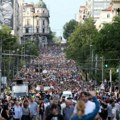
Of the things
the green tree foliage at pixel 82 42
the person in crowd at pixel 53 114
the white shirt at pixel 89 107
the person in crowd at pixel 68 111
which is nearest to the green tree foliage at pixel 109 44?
the green tree foliage at pixel 82 42

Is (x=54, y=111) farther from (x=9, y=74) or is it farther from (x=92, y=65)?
(x=92, y=65)

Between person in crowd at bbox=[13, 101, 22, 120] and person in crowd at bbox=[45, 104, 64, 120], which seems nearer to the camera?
person in crowd at bbox=[45, 104, 64, 120]

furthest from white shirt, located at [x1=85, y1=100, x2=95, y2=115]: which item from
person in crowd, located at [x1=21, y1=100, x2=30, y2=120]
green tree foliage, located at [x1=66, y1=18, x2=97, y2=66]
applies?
green tree foliage, located at [x1=66, y1=18, x2=97, y2=66]

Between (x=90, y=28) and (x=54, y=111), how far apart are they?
118 metres

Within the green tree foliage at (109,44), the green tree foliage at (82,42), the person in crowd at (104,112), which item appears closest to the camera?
the person in crowd at (104,112)

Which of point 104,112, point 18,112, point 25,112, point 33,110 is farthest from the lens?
point 104,112

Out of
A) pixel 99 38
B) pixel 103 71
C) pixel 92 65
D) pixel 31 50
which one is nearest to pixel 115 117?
pixel 99 38

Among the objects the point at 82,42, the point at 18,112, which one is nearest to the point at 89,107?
the point at 18,112

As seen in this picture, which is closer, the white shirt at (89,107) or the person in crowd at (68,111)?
the white shirt at (89,107)

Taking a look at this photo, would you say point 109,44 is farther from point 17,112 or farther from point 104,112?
point 17,112

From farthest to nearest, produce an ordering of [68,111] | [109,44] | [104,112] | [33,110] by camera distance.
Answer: [109,44] → [104,112] → [33,110] → [68,111]

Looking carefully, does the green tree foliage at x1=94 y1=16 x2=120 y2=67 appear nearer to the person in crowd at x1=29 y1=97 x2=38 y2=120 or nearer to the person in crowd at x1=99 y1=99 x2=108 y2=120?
the person in crowd at x1=99 y1=99 x2=108 y2=120

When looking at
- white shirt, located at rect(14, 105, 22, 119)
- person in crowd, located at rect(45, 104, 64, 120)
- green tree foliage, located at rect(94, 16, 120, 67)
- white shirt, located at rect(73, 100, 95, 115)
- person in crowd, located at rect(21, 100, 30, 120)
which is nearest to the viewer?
white shirt, located at rect(73, 100, 95, 115)

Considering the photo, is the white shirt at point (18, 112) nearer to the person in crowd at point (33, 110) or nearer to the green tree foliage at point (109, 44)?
the person in crowd at point (33, 110)
